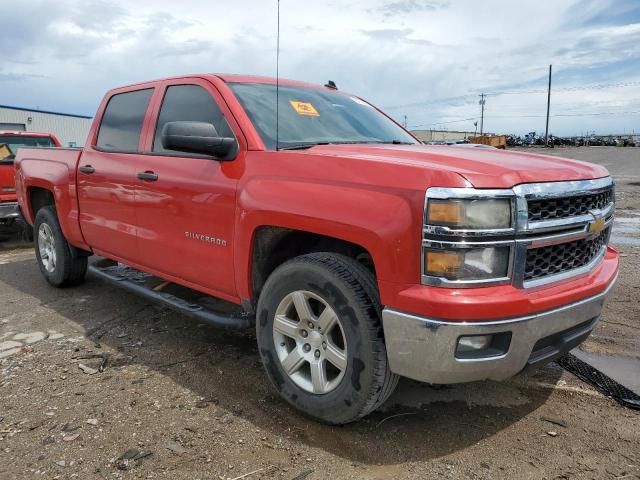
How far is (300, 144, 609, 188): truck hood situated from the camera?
7.68 feet

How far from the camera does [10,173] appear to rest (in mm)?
8438

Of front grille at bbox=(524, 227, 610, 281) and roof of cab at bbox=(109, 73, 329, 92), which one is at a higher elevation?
roof of cab at bbox=(109, 73, 329, 92)

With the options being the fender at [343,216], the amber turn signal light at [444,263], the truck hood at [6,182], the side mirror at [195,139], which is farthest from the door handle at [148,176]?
the truck hood at [6,182]

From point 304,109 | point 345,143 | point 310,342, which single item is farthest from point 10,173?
point 310,342

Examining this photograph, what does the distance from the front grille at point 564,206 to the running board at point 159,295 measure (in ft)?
5.99

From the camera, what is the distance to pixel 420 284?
2.33 meters

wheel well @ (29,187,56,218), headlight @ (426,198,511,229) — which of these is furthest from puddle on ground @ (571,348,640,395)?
wheel well @ (29,187,56,218)

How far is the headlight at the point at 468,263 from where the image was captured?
7.47 ft

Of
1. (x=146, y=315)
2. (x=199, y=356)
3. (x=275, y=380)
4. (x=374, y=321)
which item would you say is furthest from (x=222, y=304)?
(x=374, y=321)

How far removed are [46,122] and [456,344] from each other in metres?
39.7

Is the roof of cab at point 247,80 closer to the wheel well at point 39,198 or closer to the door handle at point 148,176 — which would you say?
the door handle at point 148,176

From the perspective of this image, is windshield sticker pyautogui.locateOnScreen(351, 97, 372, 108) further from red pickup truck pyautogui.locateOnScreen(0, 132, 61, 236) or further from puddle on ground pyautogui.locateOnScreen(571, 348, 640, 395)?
red pickup truck pyautogui.locateOnScreen(0, 132, 61, 236)

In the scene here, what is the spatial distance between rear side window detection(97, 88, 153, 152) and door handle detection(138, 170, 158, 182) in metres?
0.34

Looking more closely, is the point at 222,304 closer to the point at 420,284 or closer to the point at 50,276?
the point at 50,276
